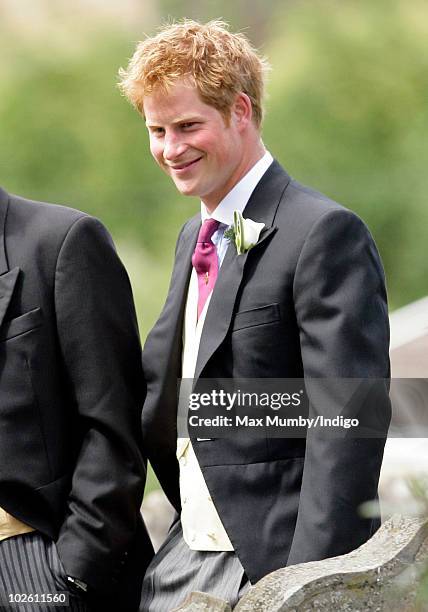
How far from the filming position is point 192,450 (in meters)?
→ 2.91

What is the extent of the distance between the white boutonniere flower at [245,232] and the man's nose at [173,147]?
181mm

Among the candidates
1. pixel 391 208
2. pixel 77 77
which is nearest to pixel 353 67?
pixel 391 208

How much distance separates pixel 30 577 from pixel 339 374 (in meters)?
0.86

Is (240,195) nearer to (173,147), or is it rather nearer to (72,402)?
(173,147)

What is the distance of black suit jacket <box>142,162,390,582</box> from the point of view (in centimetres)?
268

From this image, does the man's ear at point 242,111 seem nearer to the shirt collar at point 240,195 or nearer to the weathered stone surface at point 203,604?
the shirt collar at point 240,195

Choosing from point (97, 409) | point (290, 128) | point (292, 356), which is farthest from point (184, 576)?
point (290, 128)

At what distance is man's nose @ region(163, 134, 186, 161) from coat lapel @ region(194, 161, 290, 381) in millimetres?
204

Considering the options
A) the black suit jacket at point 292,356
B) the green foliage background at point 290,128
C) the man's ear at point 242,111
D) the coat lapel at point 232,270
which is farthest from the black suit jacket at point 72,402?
the green foliage background at point 290,128

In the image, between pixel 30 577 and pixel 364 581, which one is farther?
pixel 30 577

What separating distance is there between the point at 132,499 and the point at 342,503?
576 mm

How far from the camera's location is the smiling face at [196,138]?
2.88 meters

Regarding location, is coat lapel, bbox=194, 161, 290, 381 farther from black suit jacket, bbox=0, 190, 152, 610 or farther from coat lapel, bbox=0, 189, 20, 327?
coat lapel, bbox=0, 189, 20, 327

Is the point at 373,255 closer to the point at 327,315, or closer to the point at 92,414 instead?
the point at 327,315
